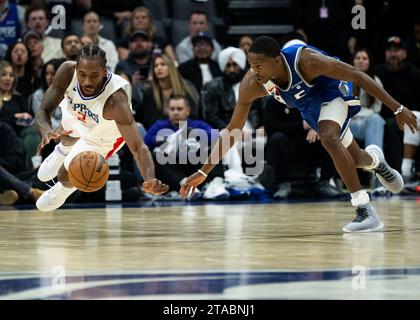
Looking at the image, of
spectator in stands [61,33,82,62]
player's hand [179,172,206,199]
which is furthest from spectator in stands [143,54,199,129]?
player's hand [179,172,206,199]

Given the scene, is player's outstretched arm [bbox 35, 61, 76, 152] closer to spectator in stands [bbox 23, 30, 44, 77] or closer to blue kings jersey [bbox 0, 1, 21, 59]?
spectator in stands [bbox 23, 30, 44, 77]

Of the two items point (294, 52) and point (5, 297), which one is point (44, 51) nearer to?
point (294, 52)

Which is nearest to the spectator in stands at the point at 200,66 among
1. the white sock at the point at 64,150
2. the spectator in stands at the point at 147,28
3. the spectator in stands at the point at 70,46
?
the spectator in stands at the point at 147,28

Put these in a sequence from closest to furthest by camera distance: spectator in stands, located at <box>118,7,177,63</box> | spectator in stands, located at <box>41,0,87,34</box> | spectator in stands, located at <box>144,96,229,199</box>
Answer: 1. spectator in stands, located at <box>144,96,229,199</box>
2. spectator in stands, located at <box>118,7,177,63</box>
3. spectator in stands, located at <box>41,0,87,34</box>

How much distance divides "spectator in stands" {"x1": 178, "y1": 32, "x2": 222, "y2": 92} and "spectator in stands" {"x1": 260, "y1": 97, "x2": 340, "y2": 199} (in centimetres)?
99

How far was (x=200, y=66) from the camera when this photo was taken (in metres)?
11.4

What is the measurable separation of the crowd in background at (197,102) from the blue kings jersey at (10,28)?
0.5 inches

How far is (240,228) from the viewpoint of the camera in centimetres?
703

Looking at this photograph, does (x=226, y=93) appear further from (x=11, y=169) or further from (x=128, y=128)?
(x=128, y=128)

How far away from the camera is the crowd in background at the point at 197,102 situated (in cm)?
1015

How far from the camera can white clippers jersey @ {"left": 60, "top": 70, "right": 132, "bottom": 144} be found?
6.84 m

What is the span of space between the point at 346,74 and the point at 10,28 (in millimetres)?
6177

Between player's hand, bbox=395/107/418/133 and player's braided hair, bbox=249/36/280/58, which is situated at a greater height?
player's braided hair, bbox=249/36/280/58

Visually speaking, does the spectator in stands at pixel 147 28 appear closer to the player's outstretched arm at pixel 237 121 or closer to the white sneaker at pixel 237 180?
the white sneaker at pixel 237 180
